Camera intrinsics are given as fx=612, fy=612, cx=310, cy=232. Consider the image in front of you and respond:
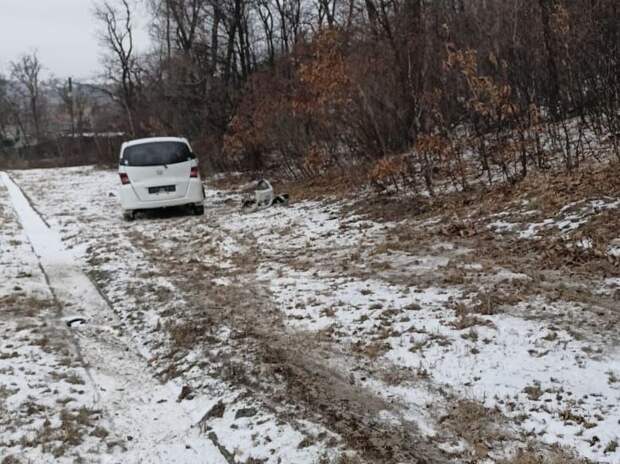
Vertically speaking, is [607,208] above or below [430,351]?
above

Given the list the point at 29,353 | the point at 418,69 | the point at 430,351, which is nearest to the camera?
the point at 430,351

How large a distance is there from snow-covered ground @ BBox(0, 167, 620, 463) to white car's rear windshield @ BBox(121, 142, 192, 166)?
407 cm

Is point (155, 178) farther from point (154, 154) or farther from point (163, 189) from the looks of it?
point (154, 154)

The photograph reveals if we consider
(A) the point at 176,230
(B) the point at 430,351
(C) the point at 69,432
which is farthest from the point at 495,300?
(A) the point at 176,230

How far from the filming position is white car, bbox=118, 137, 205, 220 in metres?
12.5

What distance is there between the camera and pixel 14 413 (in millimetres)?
4168

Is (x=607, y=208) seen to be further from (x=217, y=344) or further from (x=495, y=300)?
(x=217, y=344)

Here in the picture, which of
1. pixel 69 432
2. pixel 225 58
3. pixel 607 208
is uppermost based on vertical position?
pixel 225 58

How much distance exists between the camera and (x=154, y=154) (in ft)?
41.4

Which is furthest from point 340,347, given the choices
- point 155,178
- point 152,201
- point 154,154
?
point 154,154

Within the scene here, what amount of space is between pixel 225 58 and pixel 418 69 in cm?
1655

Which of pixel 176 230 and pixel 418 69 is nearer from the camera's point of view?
pixel 418 69

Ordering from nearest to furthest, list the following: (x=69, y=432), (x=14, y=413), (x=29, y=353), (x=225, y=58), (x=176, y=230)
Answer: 1. (x=69, y=432)
2. (x=14, y=413)
3. (x=29, y=353)
4. (x=176, y=230)
5. (x=225, y=58)

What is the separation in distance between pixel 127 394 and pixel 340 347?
1.67 m
